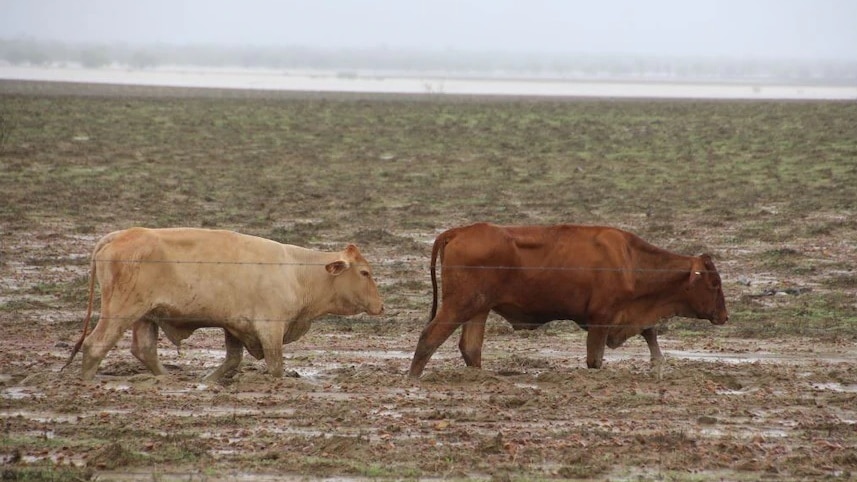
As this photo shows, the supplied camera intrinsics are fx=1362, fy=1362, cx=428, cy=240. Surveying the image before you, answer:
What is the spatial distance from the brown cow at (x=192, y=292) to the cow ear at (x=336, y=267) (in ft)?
0.75

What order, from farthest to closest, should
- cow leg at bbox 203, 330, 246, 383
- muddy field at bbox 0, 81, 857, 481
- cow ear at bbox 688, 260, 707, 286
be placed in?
cow ear at bbox 688, 260, 707, 286, cow leg at bbox 203, 330, 246, 383, muddy field at bbox 0, 81, 857, 481

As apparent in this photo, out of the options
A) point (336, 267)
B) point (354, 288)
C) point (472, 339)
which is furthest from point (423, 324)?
point (472, 339)

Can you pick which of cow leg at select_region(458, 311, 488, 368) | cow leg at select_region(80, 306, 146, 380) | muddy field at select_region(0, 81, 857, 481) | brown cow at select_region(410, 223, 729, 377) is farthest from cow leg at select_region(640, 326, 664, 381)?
cow leg at select_region(80, 306, 146, 380)

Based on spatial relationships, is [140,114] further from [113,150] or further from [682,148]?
[682,148]

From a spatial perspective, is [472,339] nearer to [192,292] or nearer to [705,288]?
[705,288]

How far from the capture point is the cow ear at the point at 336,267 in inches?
448

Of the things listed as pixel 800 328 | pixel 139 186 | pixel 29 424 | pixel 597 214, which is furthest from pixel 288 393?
pixel 139 186

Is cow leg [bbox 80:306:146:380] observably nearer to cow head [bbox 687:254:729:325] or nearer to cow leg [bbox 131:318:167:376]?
cow leg [bbox 131:318:167:376]

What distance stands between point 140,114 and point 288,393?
2999 centimetres

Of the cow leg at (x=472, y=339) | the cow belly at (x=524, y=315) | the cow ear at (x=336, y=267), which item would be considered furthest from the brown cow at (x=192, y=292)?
the cow belly at (x=524, y=315)

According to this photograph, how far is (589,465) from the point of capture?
8.16 meters

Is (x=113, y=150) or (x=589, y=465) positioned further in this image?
(x=113, y=150)

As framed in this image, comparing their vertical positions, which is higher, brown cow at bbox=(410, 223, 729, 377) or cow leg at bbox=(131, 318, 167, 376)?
brown cow at bbox=(410, 223, 729, 377)

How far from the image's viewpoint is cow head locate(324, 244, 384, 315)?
11570 millimetres
